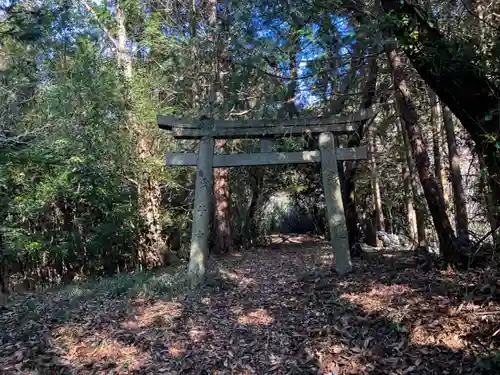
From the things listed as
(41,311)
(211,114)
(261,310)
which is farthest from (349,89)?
(41,311)

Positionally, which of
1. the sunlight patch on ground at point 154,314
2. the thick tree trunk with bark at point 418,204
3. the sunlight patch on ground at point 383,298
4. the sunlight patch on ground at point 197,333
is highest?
the thick tree trunk with bark at point 418,204

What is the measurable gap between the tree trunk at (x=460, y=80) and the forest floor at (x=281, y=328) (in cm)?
109

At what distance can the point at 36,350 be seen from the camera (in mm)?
3834

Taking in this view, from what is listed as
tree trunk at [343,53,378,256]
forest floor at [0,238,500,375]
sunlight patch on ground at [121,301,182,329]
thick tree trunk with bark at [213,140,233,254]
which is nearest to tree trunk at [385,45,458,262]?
forest floor at [0,238,500,375]

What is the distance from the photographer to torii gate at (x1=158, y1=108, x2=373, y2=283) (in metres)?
6.18

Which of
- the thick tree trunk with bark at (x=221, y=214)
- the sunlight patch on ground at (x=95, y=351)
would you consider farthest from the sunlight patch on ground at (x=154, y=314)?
the thick tree trunk with bark at (x=221, y=214)

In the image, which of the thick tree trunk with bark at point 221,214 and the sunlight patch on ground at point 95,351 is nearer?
the sunlight patch on ground at point 95,351

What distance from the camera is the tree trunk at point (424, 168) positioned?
16.6ft

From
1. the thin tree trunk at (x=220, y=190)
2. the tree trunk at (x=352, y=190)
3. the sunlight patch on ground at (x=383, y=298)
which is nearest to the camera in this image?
the sunlight patch on ground at (x=383, y=298)

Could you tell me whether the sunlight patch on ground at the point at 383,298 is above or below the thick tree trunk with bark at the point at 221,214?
below

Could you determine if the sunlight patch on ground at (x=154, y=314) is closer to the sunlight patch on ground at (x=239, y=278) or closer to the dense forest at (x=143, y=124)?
the sunlight patch on ground at (x=239, y=278)

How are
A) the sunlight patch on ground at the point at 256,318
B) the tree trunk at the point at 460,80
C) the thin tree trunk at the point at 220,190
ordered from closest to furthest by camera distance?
1. the tree trunk at the point at 460,80
2. the sunlight patch on ground at the point at 256,318
3. the thin tree trunk at the point at 220,190

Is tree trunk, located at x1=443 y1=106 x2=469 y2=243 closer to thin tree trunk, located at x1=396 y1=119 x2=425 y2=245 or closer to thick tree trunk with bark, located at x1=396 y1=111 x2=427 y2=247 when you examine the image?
thick tree trunk with bark, located at x1=396 y1=111 x2=427 y2=247

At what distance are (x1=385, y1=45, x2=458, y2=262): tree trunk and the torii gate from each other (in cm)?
75
